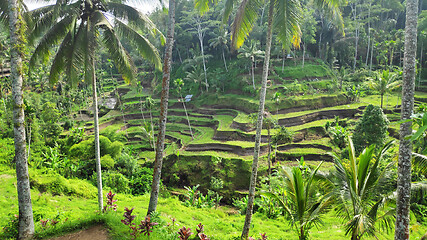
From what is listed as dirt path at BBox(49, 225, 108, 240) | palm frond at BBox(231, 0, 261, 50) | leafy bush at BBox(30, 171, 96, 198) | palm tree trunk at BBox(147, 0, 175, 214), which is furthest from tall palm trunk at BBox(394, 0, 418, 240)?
leafy bush at BBox(30, 171, 96, 198)

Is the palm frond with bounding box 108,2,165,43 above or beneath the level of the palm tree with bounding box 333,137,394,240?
above

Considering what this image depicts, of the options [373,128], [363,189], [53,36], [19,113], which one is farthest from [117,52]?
[373,128]

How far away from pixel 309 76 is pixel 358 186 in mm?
26821

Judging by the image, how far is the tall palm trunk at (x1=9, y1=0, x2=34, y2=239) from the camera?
5.10 meters

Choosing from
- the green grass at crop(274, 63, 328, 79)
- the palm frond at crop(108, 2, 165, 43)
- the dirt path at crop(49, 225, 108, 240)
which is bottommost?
the dirt path at crop(49, 225, 108, 240)

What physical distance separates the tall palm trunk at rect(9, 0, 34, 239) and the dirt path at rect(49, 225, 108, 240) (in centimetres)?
77

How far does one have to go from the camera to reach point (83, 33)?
7.54 meters

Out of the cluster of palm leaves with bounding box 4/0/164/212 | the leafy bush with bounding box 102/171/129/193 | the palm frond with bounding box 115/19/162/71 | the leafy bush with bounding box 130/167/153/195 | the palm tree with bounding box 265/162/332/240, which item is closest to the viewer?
the palm tree with bounding box 265/162/332/240

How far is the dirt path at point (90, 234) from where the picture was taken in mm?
5793

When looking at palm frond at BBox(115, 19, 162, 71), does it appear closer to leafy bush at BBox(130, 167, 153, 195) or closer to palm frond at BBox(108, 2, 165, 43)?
palm frond at BBox(108, 2, 165, 43)

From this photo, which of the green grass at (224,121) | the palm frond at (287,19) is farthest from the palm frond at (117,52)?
the green grass at (224,121)

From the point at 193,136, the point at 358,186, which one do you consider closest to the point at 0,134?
the point at 193,136

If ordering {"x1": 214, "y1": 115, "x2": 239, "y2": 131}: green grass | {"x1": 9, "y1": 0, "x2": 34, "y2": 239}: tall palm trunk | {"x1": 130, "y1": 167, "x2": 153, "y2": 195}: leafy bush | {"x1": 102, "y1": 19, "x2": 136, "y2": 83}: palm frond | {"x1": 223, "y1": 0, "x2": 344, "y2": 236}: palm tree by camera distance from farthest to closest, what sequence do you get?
{"x1": 214, "y1": 115, "x2": 239, "y2": 131}: green grass → {"x1": 130, "y1": 167, "x2": 153, "y2": 195}: leafy bush → {"x1": 102, "y1": 19, "x2": 136, "y2": 83}: palm frond → {"x1": 223, "y1": 0, "x2": 344, "y2": 236}: palm tree → {"x1": 9, "y1": 0, "x2": 34, "y2": 239}: tall palm trunk

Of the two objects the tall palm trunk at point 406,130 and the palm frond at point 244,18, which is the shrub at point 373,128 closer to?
the palm frond at point 244,18
